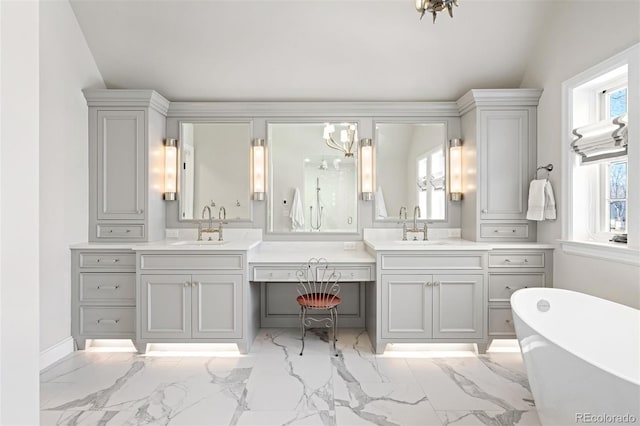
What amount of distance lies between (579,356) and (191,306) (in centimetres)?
267

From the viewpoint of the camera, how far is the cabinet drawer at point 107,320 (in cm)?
322

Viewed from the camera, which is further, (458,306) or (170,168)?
(170,168)

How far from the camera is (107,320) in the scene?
10.6 feet

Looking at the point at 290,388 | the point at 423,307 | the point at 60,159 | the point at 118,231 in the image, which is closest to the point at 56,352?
the point at 118,231

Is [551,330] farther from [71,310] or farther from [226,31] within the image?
[71,310]

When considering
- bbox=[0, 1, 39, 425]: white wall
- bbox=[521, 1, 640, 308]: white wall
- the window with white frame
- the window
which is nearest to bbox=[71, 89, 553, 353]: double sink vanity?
bbox=[521, 1, 640, 308]: white wall

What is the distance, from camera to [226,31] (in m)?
3.27

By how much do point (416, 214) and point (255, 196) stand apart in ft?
5.38

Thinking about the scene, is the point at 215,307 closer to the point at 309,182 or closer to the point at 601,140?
the point at 309,182

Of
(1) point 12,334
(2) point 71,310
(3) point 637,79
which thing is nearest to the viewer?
(1) point 12,334

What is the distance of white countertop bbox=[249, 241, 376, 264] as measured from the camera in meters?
3.23

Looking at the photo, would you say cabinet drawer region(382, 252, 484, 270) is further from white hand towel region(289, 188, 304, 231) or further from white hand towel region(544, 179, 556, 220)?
white hand towel region(289, 188, 304, 231)

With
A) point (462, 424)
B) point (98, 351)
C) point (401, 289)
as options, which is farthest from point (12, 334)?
point (98, 351)

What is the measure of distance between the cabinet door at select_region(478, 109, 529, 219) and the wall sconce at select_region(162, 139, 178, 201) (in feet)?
9.81
